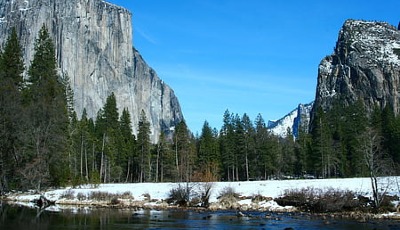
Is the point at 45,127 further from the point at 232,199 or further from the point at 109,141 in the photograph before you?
the point at 109,141

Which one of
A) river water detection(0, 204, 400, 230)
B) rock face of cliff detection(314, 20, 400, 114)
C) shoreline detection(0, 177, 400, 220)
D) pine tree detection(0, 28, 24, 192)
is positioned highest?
rock face of cliff detection(314, 20, 400, 114)

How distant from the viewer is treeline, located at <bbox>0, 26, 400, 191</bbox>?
42000mm

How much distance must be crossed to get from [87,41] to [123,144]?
8569 centimetres

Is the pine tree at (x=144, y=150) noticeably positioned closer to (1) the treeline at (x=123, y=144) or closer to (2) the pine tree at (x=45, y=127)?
(1) the treeline at (x=123, y=144)

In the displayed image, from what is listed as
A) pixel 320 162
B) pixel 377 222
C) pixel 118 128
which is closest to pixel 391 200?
pixel 377 222

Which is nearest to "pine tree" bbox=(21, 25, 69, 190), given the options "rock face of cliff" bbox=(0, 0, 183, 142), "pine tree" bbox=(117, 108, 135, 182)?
"pine tree" bbox=(117, 108, 135, 182)

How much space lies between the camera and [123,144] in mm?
75250

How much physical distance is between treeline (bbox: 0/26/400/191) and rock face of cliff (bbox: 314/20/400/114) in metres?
89.0

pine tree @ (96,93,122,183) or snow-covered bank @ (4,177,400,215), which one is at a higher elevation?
pine tree @ (96,93,122,183)

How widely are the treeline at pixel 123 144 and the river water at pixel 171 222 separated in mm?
Answer: 8098

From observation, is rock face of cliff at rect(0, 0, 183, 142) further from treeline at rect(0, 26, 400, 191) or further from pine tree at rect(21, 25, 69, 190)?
pine tree at rect(21, 25, 69, 190)

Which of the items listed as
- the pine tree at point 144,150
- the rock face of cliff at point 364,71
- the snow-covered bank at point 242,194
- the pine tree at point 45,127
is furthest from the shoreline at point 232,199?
the rock face of cliff at point 364,71

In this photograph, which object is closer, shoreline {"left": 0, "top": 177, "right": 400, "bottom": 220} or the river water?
the river water

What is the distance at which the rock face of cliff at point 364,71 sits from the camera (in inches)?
6673
